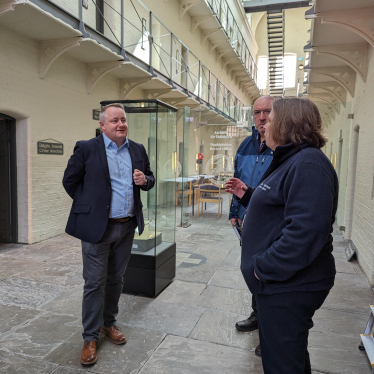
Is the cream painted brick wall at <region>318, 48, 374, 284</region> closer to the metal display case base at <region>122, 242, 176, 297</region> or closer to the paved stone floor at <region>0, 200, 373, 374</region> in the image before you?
the paved stone floor at <region>0, 200, 373, 374</region>

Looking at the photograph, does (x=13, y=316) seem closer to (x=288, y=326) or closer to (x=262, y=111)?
(x=288, y=326)

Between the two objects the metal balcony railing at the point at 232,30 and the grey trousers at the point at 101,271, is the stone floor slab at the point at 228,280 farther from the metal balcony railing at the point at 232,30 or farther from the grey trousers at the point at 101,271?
the metal balcony railing at the point at 232,30

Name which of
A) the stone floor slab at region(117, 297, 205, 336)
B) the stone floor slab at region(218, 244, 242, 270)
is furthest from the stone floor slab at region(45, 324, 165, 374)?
the stone floor slab at region(218, 244, 242, 270)

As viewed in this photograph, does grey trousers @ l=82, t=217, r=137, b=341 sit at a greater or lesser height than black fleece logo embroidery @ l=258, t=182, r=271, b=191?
lesser

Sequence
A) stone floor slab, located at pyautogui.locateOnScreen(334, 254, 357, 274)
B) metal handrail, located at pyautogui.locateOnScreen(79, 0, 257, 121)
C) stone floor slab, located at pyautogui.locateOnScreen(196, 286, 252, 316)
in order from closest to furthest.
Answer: stone floor slab, located at pyautogui.locateOnScreen(196, 286, 252, 316) → stone floor slab, located at pyautogui.locateOnScreen(334, 254, 357, 274) → metal handrail, located at pyautogui.locateOnScreen(79, 0, 257, 121)

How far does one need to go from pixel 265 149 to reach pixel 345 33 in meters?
3.12

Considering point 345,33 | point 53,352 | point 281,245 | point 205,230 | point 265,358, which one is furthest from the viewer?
point 205,230

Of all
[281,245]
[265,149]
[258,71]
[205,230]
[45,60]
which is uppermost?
[258,71]

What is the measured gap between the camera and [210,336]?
2.57m

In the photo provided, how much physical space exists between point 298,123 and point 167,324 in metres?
2.12

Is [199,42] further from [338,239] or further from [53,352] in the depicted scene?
[53,352]

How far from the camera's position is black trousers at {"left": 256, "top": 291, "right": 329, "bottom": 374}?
130 cm

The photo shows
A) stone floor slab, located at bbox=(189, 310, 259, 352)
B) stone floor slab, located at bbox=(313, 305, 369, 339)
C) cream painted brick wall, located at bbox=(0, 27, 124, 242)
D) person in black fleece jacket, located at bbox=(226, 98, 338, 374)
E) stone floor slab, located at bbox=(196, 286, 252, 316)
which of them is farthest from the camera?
cream painted brick wall, located at bbox=(0, 27, 124, 242)

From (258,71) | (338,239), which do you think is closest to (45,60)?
(338,239)
